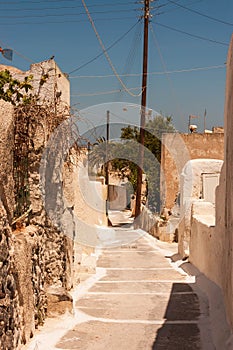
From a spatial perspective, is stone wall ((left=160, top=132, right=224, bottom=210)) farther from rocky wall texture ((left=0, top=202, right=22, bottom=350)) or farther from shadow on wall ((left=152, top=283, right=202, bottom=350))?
rocky wall texture ((left=0, top=202, right=22, bottom=350))

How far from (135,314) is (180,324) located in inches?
31.5

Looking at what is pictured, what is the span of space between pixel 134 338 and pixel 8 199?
7.79 feet

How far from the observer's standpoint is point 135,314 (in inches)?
269

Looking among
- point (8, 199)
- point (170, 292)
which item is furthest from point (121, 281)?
point (8, 199)

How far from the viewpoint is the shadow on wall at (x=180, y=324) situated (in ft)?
17.9

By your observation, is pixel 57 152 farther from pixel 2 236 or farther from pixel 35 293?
pixel 2 236

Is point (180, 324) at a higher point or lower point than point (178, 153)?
lower

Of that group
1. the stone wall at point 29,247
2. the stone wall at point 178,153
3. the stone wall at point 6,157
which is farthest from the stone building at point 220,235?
the stone wall at point 178,153

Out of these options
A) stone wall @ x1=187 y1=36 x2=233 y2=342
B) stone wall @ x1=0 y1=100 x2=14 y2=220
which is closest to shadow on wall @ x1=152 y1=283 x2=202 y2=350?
stone wall @ x1=187 y1=36 x2=233 y2=342

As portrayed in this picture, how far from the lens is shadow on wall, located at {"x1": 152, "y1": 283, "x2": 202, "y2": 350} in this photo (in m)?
5.45

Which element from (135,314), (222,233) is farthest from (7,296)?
(222,233)

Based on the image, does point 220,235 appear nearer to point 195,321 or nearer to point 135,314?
point 195,321

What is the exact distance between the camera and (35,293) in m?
5.52

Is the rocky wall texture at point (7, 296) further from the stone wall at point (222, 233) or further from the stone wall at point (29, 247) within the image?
the stone wall at point (222, 233)
